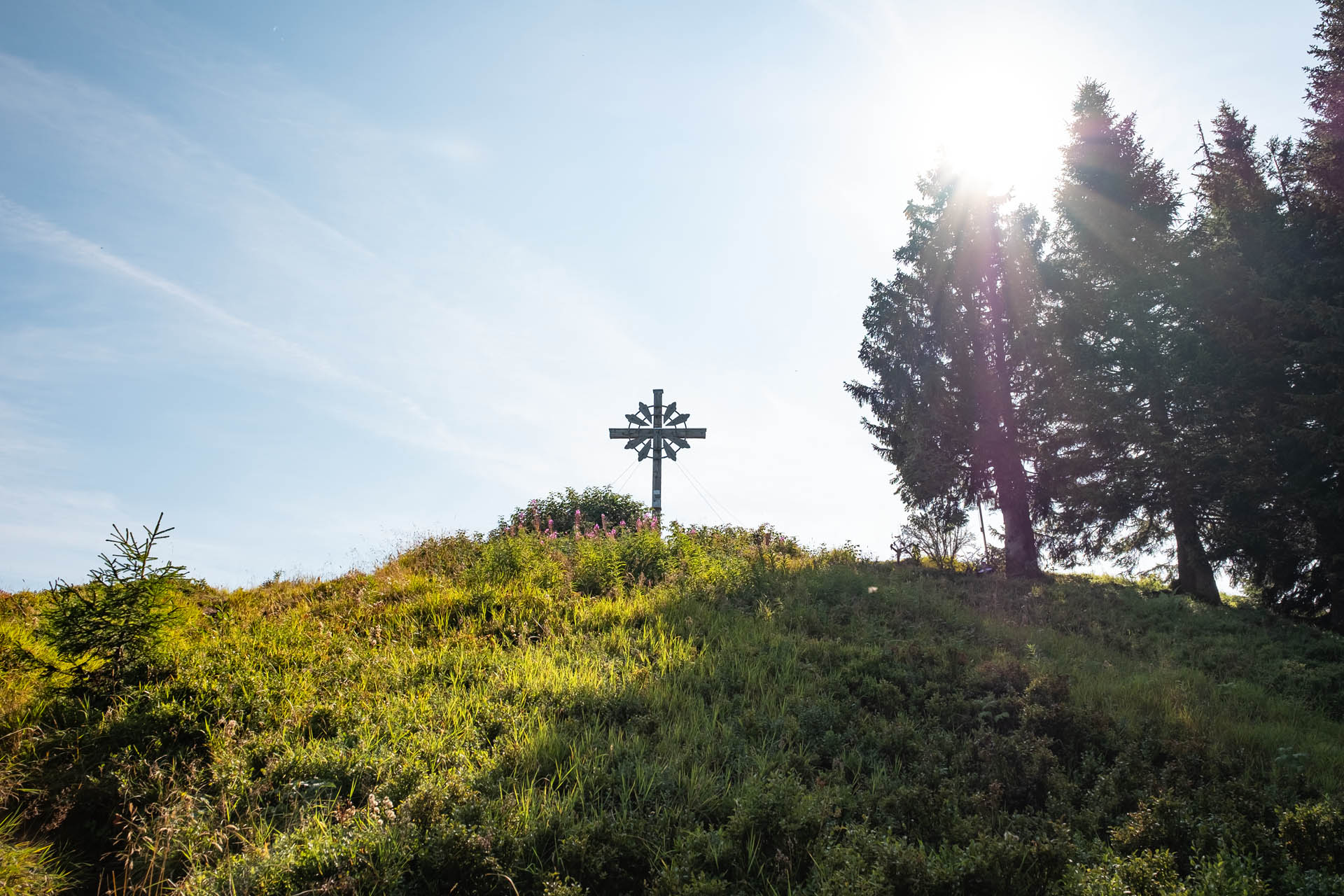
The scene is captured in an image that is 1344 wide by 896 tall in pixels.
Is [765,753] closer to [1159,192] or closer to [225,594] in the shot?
[225,594]

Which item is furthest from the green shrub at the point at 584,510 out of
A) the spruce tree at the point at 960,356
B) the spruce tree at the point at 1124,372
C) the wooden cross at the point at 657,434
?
the spruce tree at the point at 1124,372

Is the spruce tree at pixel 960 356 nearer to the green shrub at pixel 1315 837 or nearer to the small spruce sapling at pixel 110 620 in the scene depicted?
the green shrub at pixel 1315 837

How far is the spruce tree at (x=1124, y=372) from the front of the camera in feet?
56.9

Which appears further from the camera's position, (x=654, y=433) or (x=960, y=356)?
(x=654, y=433)

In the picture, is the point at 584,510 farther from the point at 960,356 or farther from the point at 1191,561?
the point at 1191,561

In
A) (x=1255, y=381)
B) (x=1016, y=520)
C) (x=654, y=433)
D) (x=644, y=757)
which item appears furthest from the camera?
(x=654, y=433)

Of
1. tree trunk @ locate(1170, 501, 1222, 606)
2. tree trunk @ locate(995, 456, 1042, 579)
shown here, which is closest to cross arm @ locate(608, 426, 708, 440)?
tree trunk @ locate(995, 456, 1042, 579)

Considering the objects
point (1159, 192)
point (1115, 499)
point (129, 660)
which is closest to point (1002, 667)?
point (129, 660)

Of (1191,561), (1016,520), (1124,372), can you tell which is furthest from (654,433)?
(1191,561)

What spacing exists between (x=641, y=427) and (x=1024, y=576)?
11658 millimetres

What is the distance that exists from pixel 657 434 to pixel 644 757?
16455mm

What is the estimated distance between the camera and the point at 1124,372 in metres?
18.3

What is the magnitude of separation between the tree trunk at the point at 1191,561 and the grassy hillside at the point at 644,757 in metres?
8.25

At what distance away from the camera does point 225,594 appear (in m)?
10.8
